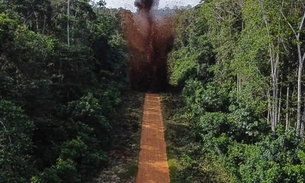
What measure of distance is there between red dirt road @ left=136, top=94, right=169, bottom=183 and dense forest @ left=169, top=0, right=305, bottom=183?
100 centimetres

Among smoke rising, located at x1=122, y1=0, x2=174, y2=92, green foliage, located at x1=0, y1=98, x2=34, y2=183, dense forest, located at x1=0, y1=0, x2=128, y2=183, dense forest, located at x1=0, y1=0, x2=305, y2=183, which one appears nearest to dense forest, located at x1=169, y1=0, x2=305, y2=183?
dense forest, located at x1=0, y1=0, x2=305, y2=183

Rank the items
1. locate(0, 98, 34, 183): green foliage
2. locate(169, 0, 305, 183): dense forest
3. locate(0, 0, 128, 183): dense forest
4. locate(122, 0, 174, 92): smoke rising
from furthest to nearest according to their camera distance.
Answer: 1. locate(122, 0, 174, 92): smoke rising
2. locate(169, 0, 305, 183): dense forest
3. locate(0, 0, 128, 183): dense forest
4. locate(0, 98, 34, 183): green foliage

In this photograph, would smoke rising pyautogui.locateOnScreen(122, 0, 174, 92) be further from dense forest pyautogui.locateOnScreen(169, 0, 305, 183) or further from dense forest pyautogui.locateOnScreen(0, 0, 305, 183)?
dense forest pyautogui.locateOnScreen(169, 0, 305, 183)

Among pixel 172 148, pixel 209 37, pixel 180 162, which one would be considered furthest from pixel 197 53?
pixel 180 162

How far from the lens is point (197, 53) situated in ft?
108

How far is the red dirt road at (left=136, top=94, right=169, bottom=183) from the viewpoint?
A: 17.8 meters

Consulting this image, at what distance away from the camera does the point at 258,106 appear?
19453mm

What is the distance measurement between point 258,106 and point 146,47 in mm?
21436

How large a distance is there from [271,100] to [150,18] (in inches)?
889

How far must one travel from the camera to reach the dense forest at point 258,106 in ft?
47.9

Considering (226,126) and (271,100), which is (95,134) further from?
(271,100)

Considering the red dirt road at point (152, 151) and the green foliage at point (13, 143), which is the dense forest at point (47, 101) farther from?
the red dirt road at point (152, 151)

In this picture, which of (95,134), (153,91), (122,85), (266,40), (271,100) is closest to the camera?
(266,40)

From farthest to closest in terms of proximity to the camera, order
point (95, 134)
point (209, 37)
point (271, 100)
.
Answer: point (209, 37)
point (95, 134)
point (271, 100)
